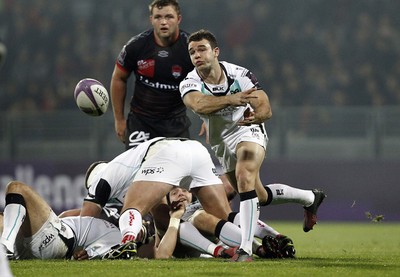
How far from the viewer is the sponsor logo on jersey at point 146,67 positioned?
27.3ft

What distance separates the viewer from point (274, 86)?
15703mm

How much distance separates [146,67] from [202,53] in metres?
2.00

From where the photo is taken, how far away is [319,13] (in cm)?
1739

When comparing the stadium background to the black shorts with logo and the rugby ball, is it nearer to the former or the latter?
the black shorts with logo

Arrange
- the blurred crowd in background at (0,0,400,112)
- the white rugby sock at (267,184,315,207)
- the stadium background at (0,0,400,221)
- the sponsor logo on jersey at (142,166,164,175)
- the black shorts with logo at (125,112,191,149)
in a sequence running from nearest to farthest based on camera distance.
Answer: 1. the sponsor logo on jersey at (142,166,164,175)
2. the white rugby sock at (267,184,315,207)
3. the black shorts with logo at (125,112,191,149)
4. the stadium background at (0,0,400,221)
5. the blurred crowd in background at (0,0,400,112)

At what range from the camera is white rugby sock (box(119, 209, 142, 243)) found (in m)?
5.90

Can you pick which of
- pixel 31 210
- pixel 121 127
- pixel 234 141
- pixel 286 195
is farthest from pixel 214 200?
pixel 121 127

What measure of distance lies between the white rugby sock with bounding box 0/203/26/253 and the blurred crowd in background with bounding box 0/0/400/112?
9964 millimetres

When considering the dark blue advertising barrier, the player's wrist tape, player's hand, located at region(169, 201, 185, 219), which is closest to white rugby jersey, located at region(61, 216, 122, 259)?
the player's wrist tape

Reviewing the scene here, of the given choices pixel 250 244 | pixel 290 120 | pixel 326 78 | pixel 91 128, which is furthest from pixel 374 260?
pixel 326 78

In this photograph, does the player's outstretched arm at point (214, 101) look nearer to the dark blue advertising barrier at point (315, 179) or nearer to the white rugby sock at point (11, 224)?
the white rugby sock at point (11, 224)

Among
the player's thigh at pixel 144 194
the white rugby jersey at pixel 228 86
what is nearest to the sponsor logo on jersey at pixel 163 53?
the white rugby jersey at pixel 228 86

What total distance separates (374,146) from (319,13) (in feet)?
16.2

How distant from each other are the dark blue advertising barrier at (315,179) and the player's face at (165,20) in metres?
5.68
